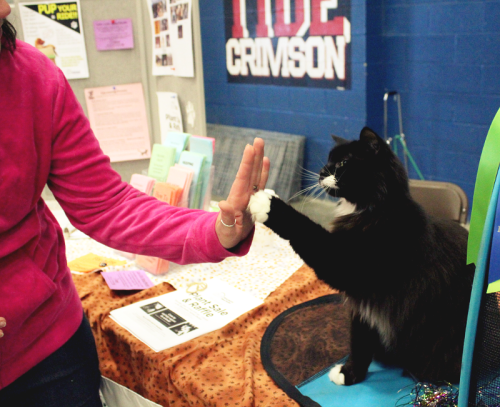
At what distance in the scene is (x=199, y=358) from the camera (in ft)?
3.68

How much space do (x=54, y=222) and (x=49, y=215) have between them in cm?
2

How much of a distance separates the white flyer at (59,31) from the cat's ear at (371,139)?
1.42m

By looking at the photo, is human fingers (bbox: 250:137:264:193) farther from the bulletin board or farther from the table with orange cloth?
the bulletin board

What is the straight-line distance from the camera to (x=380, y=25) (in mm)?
3479

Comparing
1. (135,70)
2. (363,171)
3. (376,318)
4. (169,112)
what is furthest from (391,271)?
(135,70)

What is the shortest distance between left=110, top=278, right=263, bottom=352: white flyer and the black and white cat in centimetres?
34

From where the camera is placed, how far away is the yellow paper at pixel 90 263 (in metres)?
1.56

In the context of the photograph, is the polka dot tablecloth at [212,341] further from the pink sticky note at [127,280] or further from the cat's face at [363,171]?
the cat's face at [363,171]

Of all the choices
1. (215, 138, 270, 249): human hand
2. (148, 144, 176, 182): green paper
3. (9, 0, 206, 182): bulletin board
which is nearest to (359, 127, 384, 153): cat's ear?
(215, 138, 270, 249): human hand

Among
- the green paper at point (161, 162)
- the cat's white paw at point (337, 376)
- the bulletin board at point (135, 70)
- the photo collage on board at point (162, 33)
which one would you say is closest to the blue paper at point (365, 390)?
the cat's white paw at point (337, 376)

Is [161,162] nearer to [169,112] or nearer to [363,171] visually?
[169,112]

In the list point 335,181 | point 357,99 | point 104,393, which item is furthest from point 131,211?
point 357,99

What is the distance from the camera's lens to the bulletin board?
202 centimetres

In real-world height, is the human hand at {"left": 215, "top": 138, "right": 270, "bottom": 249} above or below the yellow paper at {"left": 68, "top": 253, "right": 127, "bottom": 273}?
above
